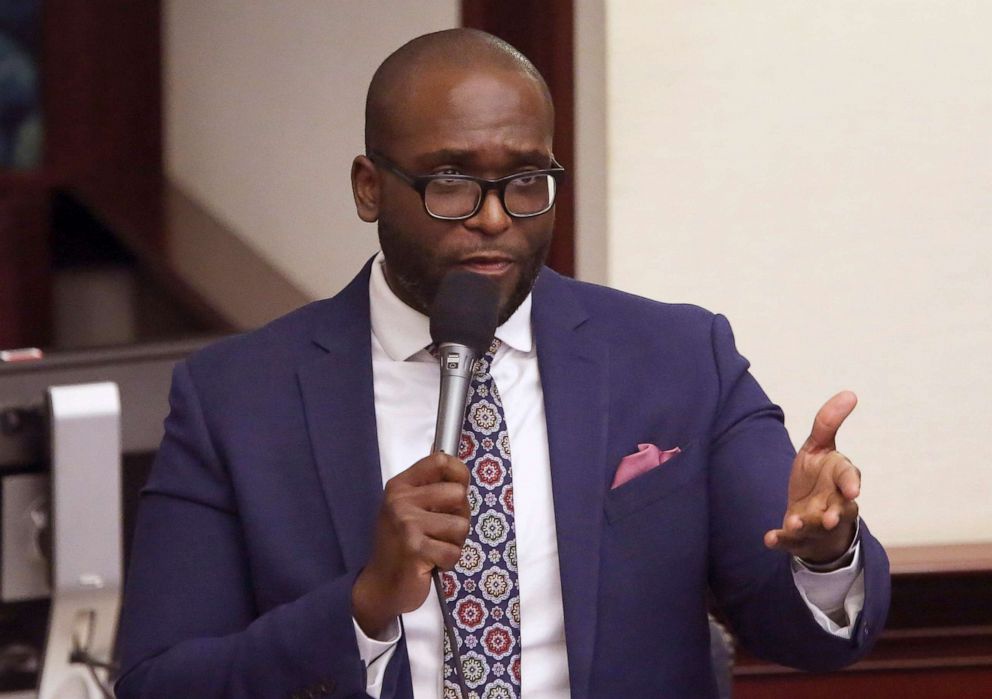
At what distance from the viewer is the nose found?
1595 mm

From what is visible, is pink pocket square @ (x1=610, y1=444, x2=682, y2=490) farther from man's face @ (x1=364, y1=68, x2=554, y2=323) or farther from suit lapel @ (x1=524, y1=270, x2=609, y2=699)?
man's face @ (x1=364, y1=68, x2=554, y2=323)

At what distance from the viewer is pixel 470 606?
1629 mm

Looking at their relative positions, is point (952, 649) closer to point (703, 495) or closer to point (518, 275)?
point (703, 495)

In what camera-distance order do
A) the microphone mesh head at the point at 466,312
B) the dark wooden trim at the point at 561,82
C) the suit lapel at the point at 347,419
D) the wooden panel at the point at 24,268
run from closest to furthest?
the microphone mesh head at the point at 466,312 → the suit lapel at the point at 347,419 → the dark wooden trim at the point at 561,82 → the wooden panel at the point at 24,268

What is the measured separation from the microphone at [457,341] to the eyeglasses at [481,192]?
0.35ft

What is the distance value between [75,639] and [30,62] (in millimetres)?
3106

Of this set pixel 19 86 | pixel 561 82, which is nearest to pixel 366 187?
pixel 561 82

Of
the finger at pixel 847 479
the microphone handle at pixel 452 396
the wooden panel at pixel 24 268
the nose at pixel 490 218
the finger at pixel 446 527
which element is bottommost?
the wooden panel at pixel 24 268

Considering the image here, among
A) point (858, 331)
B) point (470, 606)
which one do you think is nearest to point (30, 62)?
point (858, 331)

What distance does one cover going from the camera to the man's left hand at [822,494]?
1408 millimetres

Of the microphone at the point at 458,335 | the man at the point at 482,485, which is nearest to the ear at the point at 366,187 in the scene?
the man at the point at 482,485

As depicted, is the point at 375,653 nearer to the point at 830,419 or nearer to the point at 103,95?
the point at 830,419

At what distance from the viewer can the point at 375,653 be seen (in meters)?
1.57

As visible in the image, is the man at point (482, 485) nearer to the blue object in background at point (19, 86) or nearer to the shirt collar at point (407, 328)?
the shirt collar at point (407, 328)
